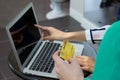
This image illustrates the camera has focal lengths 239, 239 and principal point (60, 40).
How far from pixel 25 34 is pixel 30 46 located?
0.25 ft

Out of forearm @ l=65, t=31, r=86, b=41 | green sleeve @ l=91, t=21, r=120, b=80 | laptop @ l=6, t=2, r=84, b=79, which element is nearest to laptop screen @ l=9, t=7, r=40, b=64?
laptop @ l=6, t=2, r=84, b=79

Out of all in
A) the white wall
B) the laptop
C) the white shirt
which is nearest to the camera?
the laptop

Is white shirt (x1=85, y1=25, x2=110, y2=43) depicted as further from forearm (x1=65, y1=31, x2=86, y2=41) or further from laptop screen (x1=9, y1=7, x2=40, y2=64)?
laptop screen (x1=9, y1=7, x2=40, y2=64)

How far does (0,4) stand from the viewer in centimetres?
352

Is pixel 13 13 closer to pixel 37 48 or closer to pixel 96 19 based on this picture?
pixel 96 19

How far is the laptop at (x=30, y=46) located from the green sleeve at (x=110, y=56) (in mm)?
391

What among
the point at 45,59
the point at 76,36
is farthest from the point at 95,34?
the point at 45,59

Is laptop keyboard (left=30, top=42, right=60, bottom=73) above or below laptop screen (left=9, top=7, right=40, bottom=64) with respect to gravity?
below

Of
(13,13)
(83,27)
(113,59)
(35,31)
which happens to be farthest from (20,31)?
(13,13)

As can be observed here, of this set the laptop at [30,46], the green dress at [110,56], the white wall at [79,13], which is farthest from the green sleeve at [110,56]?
the white wall at [79,13]

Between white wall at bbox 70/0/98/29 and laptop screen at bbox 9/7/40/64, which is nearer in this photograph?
laptop screen at bbox 9/7/40/64

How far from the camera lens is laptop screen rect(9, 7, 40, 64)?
3.41 ft

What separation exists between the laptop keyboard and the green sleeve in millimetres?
424

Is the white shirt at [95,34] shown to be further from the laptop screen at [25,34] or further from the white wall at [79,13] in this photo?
the white wall at [79,13]
